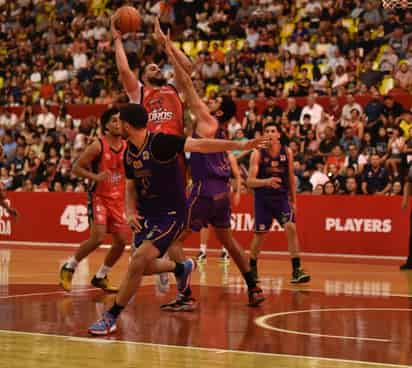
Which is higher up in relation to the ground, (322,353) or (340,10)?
(340,10)

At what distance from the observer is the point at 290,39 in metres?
25.8

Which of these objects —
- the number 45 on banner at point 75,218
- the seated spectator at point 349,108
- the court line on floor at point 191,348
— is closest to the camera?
the court line on floor at point 191,348

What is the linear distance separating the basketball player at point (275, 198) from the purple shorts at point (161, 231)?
15.6 ft

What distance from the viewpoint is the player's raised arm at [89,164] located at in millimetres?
12055

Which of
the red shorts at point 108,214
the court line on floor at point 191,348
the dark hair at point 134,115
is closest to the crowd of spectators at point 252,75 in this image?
the red shorts at point 108,214

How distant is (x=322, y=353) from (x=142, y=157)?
2414 mm

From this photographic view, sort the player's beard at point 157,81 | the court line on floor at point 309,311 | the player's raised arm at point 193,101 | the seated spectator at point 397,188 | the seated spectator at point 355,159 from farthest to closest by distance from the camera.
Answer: the seated spectator at point 355,159 < the seated spectator at point 397,188 < the player's beard at point 157,81 < the player's raised arm at point 193,101 < the court line on floor at point 309,311

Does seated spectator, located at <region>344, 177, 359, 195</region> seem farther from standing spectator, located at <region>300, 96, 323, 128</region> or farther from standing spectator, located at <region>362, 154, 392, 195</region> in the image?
standing spectator, located at <region>300, 96, 323, 128</region>

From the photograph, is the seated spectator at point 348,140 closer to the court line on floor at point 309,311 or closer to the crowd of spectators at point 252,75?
the crowd of spectators at point 252,75

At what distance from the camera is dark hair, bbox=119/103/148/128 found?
8906 mm

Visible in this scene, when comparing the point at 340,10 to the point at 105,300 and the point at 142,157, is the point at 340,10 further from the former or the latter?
the point at 142,157

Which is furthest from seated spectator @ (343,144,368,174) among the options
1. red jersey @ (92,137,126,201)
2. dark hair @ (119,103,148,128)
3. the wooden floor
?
dark hair @ (119,103,148,128)

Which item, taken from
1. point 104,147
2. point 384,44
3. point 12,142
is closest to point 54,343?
point 104,147

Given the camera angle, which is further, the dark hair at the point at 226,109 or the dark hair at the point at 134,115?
the dark hair at the point at 226,109
